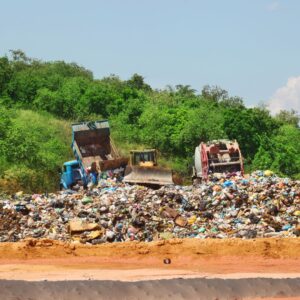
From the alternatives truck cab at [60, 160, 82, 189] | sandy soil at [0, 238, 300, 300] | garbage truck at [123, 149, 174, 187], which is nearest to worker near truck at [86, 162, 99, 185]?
garbage truck at [123, 149, 174, 187]

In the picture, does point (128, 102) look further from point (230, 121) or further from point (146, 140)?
point (230, 121)

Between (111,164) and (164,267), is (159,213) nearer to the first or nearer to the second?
(164,267)

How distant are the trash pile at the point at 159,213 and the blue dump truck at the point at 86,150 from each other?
3.07 meters

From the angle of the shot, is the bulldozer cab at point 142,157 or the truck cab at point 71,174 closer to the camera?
the bulldozer cab at point 142,157

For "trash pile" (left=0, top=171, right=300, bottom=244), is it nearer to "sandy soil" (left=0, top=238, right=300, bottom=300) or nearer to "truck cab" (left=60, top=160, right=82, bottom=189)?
"sandy soil" (left=0, top=238, right=300, bottom=300)

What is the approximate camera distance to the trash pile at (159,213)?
1437 cm

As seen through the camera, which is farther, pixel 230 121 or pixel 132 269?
pixel 230 121

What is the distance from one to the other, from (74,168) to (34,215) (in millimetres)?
5581

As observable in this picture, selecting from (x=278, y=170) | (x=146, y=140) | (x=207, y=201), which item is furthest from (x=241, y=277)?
(x=146, y=140)

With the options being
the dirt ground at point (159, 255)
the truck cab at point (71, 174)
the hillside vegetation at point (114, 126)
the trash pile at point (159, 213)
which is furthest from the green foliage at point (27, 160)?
the dirt ground at point (159, 255)

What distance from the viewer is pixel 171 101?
42.8 meters

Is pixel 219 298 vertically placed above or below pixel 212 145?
below

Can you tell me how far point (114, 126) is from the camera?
117ft

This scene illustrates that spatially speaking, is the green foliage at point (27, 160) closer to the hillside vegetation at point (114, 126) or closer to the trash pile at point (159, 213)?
the hillside vegetation at point (114, 126)
